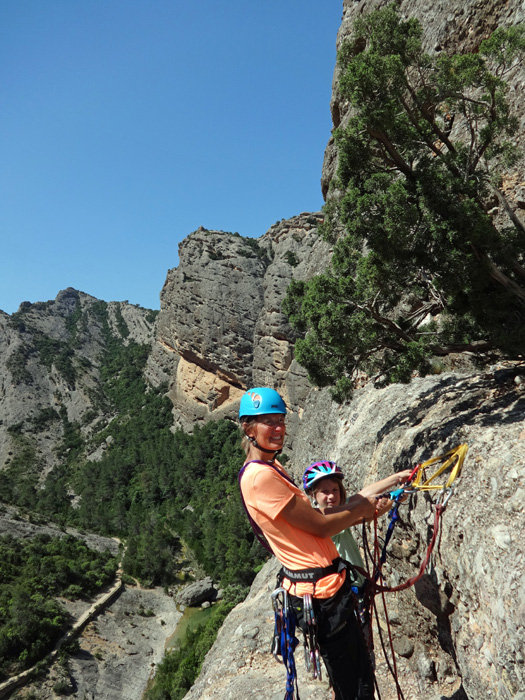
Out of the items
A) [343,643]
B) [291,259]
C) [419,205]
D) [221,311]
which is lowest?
[343,643]

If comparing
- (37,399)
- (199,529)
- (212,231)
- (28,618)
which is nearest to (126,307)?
(37,399)

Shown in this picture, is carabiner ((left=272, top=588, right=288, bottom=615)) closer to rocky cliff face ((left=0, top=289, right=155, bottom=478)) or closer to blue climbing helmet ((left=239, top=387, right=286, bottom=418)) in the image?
blue climbing helmet ((left=239, top=387, right=286, bottom=418))

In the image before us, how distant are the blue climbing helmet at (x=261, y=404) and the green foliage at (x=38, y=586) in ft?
128

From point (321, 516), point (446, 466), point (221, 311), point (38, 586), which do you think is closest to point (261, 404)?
point (321, 516)

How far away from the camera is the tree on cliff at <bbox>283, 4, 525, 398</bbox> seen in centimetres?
634

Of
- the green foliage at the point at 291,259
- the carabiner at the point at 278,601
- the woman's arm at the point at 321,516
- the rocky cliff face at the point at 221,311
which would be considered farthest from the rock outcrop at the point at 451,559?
the green foliage at the point at 291,259

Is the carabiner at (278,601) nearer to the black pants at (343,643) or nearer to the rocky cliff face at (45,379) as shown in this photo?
the black pants at (343,643)

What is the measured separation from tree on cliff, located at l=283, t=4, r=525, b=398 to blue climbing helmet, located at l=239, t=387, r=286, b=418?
4269 mm

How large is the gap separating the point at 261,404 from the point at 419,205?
5.13 m

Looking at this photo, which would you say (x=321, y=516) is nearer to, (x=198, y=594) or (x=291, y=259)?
(x=198, y=594)

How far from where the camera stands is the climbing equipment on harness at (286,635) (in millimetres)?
3258

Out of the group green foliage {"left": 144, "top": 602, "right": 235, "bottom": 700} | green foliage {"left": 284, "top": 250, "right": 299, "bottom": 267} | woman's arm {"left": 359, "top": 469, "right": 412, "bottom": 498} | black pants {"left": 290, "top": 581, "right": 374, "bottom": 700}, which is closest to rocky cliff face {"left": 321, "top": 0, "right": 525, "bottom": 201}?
woman's arm {"left": 359, "top": 469, "right": 412, "bottom": 498}

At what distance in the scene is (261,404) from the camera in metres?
3.28

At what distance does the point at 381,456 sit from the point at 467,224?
442cm
